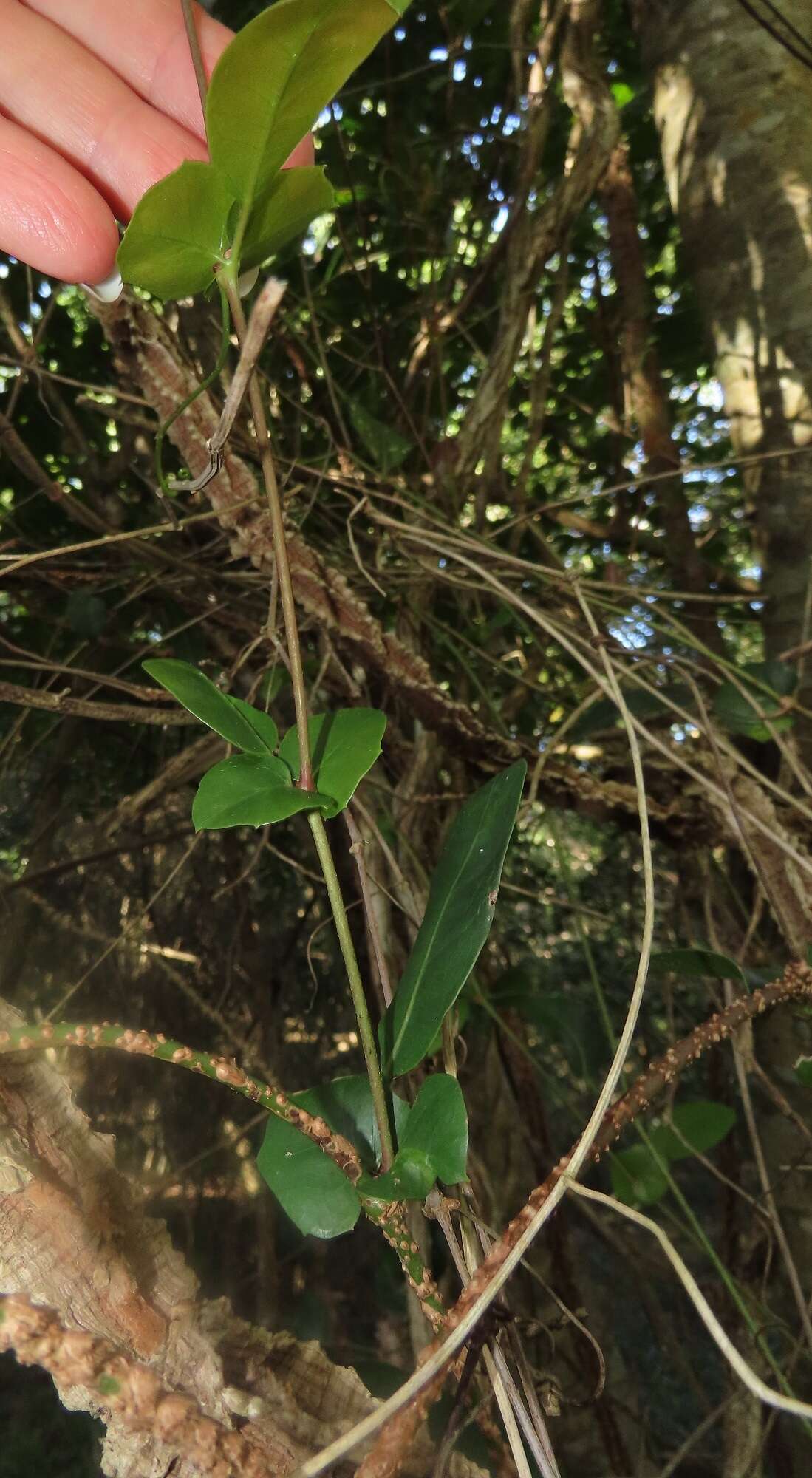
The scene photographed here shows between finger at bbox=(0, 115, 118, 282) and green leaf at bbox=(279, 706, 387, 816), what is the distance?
0.91 feet

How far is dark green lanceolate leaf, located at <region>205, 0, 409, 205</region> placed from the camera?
11.0 inches

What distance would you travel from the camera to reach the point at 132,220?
300 mm

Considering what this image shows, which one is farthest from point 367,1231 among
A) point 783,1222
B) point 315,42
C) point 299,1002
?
point 315,42

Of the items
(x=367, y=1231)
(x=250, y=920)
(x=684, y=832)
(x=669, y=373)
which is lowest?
(x=367, y=1231)

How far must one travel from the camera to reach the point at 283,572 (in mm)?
338

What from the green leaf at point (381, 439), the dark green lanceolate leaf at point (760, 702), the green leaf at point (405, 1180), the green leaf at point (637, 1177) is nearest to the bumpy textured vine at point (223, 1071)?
the green leaf at point (405, 1180)

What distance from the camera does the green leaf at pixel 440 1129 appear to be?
10.8 inches

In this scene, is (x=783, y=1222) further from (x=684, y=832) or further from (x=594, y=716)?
(x=594, y=716)

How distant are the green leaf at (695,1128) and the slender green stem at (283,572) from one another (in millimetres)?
455

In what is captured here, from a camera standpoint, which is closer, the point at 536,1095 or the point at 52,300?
the point at 52,300

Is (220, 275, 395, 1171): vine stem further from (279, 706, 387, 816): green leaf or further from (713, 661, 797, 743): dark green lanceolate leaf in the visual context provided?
(713, 661, 797, 743): dark green lanceolate leaf

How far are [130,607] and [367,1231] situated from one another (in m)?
0.98

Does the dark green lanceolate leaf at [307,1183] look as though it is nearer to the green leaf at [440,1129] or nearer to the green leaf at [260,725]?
the green leaf at [440,1129]

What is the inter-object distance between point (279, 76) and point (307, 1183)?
15.3 inches
